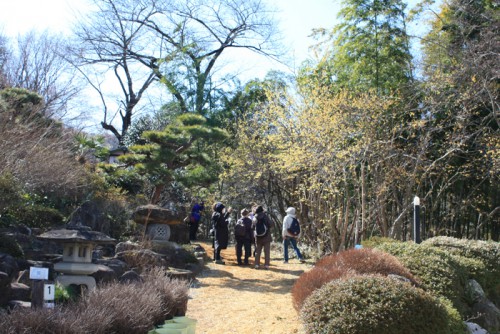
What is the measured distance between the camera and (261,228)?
40.8ft

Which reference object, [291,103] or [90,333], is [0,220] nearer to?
[90,333]

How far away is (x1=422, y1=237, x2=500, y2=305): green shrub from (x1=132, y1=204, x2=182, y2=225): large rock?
219 inches

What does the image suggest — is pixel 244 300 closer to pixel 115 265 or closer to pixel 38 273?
pixel 115 265

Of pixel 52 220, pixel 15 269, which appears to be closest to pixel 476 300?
pixel 15 269

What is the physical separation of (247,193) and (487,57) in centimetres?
1003

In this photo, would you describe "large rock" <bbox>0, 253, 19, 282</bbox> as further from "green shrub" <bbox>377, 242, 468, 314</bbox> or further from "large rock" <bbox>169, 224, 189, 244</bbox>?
"large rock" <bbox>169, 224, 189, 244</bbox>

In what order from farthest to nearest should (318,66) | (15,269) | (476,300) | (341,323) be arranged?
1. (318,66)
2. (476,300)
3. (15,269)
4. (341,323)

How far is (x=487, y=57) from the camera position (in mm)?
11820

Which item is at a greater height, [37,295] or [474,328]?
[37,295]

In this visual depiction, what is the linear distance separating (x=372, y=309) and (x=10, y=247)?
219 inches

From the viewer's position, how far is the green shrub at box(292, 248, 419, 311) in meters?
5.96

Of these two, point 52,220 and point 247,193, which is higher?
point 247,193

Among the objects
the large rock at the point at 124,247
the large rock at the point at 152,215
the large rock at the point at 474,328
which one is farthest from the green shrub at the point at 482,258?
the large rock at the point at 152,215

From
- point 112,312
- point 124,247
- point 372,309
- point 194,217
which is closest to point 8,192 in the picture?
point 124,247
